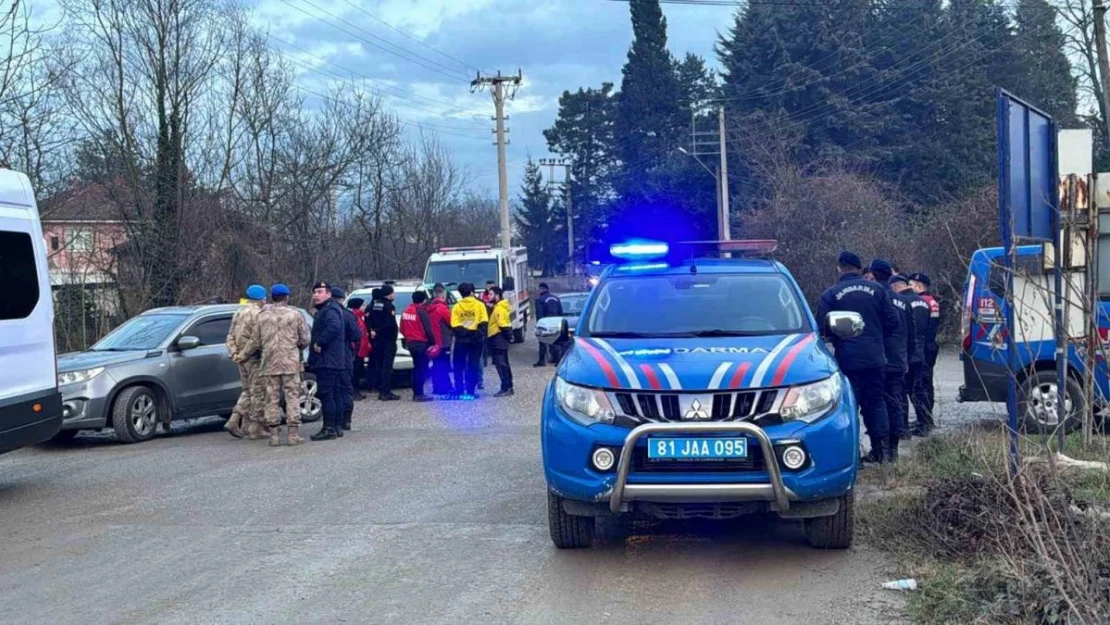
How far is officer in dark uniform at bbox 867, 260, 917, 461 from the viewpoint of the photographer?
8.59 metres

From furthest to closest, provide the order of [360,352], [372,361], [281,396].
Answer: [372,361] < [360,352] < [281,396]

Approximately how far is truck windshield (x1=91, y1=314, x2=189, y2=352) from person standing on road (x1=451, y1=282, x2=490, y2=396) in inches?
151

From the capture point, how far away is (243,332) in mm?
10875

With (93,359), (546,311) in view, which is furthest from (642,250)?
(546,311)

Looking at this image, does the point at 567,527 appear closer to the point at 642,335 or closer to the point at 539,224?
the point at 642,335

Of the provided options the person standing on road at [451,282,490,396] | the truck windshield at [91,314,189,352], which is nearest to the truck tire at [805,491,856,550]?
the truck windshield at [91,314,189,352]

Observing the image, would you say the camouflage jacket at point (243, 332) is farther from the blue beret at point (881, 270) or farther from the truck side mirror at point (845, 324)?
the truck side mirror at point (845, 324)

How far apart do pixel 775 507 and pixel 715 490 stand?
0.36 metres

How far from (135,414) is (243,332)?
1.73m

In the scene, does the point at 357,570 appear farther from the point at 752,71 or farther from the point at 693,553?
the point at 752,71

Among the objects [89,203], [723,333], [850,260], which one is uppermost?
[89,203]

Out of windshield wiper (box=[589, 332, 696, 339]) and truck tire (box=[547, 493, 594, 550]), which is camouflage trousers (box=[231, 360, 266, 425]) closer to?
windshield wiper (box=[589, 332, 696, 339])

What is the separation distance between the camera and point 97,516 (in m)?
7.61

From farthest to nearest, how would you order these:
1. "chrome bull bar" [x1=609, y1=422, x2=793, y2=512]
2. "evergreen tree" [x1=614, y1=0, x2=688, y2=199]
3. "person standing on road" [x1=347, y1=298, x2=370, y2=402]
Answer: "evergreen tree" [x1=614, y1=0, x2=688, y2=199] < "person standing on road" [x1=347, y1=298, x2=370, y2=402] < "chrome bull bar" [x1=609, y1=422, x2=793, y2=512]
